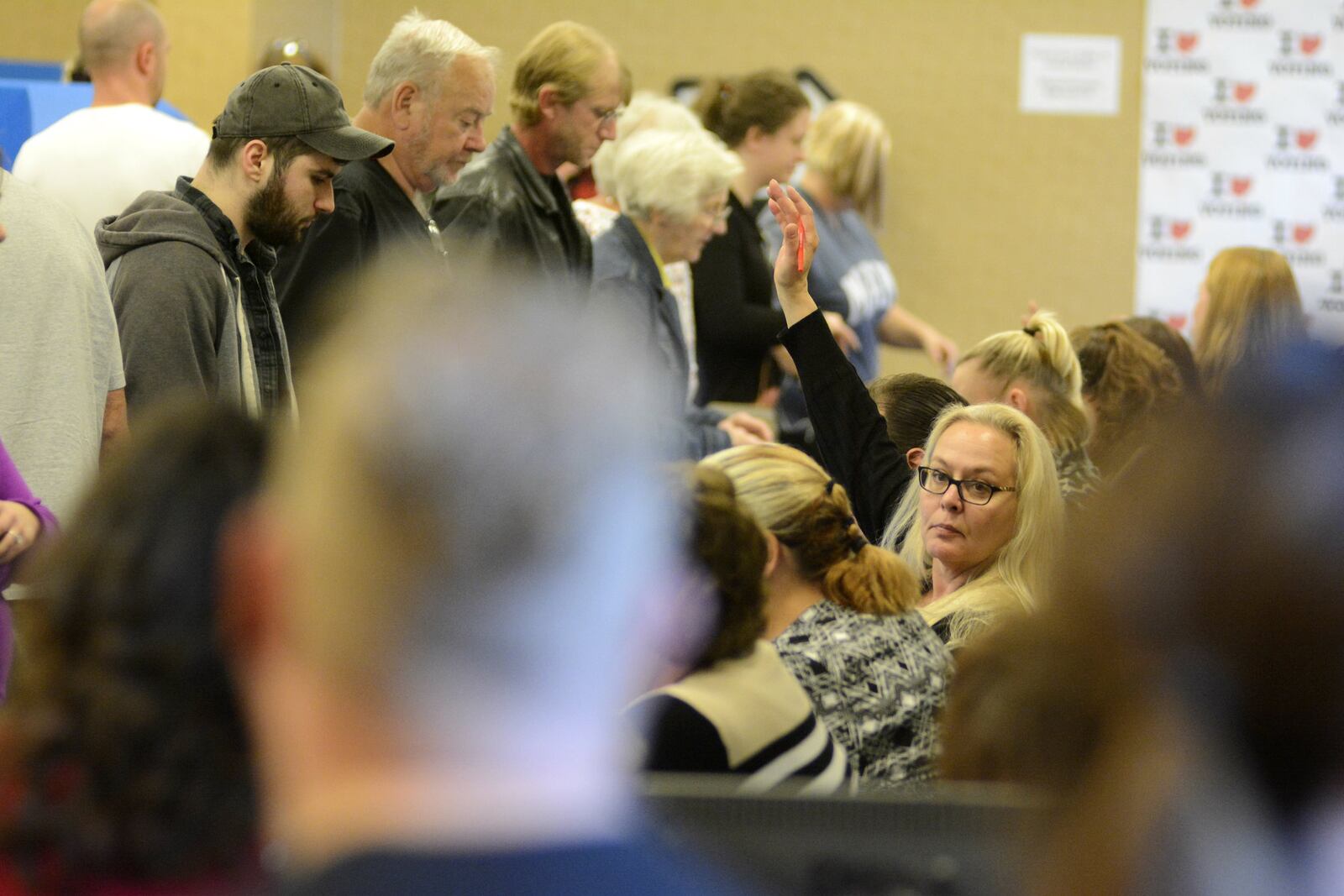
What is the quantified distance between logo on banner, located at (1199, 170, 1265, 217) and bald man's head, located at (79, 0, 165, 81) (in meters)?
4.58

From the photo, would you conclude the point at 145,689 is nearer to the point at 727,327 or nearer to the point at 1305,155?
the point at 727,327

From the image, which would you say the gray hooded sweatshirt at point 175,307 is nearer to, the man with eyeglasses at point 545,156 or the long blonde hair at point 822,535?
the man with eyeglasses at point 545,156

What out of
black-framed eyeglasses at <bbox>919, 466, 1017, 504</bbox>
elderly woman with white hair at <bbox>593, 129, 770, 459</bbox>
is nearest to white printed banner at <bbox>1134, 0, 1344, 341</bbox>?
elderly woman with white hair at <bbox>593, 129, 770, 459</bbox>

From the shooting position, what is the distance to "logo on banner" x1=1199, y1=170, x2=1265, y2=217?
7.02 meters

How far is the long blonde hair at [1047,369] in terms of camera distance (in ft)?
11.4

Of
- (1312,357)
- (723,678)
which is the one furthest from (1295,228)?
(1312,357)

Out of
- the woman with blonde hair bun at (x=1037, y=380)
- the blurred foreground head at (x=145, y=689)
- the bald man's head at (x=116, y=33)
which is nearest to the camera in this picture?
the blurred foreground head at (x=145, y=689)

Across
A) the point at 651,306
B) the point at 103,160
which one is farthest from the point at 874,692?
the point at 103,160

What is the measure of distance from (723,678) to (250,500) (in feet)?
3.11

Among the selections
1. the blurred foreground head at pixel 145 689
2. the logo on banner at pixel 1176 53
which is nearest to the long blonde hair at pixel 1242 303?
the logo on banner at pixel 1176 53

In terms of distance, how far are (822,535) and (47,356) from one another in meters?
1.30

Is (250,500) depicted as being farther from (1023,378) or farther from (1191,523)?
(1023,378)

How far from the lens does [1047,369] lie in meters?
3.53

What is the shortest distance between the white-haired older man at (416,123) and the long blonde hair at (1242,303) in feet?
6.72
